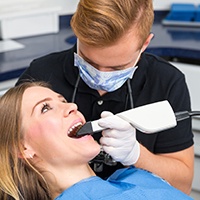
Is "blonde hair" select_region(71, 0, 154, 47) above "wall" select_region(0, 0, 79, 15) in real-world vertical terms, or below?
above

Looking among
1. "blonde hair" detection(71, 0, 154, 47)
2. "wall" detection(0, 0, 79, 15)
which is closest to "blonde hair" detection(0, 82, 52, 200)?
"blonde hair" detection(71, 0, 154, 47)

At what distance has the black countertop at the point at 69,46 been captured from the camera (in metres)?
1.80

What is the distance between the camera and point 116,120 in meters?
1.03

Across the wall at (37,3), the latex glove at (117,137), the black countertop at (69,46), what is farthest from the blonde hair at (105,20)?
the wall at (37,3)

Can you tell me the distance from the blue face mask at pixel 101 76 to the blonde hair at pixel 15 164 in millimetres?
222

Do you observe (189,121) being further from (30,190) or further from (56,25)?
(56,25)

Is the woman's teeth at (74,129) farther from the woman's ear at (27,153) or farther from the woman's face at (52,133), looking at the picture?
the woman's ear at (27,153)

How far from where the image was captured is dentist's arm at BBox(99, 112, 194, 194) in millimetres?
1051

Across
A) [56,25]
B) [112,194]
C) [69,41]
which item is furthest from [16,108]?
[56,25]

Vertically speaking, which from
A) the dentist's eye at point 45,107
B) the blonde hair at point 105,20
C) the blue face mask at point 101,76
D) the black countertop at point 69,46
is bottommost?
the black countertop at point 69,46

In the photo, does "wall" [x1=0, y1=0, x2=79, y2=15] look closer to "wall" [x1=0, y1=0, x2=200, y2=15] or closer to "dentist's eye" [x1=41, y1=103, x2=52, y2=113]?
"wall" [x1=0, y1=0, x2=200, y2=15]

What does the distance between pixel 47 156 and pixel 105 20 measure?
41cm

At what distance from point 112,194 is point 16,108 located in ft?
1.22

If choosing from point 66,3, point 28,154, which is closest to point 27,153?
point 28,154
